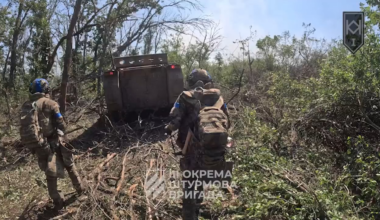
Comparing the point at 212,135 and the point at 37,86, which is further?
the point at 37,86

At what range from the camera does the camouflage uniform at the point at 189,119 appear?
4.03 metres

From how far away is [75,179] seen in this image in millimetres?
5047

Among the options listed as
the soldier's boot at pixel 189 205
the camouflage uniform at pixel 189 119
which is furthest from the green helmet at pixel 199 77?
the soldier's boot at pixel 189 205

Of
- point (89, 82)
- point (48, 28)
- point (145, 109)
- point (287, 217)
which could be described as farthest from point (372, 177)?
point (48, 28)

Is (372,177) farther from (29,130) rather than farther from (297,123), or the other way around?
(29,130)

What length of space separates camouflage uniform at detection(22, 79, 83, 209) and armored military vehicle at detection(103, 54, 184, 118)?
114 inches

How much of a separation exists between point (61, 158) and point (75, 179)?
34cm

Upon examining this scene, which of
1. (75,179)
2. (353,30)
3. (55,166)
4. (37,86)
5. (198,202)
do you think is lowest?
(198,202)

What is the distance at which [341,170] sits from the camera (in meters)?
4.90

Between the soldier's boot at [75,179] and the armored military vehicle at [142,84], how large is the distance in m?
2.96

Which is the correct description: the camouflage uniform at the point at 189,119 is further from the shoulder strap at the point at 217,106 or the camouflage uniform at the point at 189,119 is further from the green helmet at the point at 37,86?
the green helmet at the point at 37,86

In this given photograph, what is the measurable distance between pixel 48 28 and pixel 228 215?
1286cm

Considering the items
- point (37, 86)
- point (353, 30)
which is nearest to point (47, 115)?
point (37, 86)

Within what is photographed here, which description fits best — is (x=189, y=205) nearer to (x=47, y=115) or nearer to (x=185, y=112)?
(x=185, y=112)
